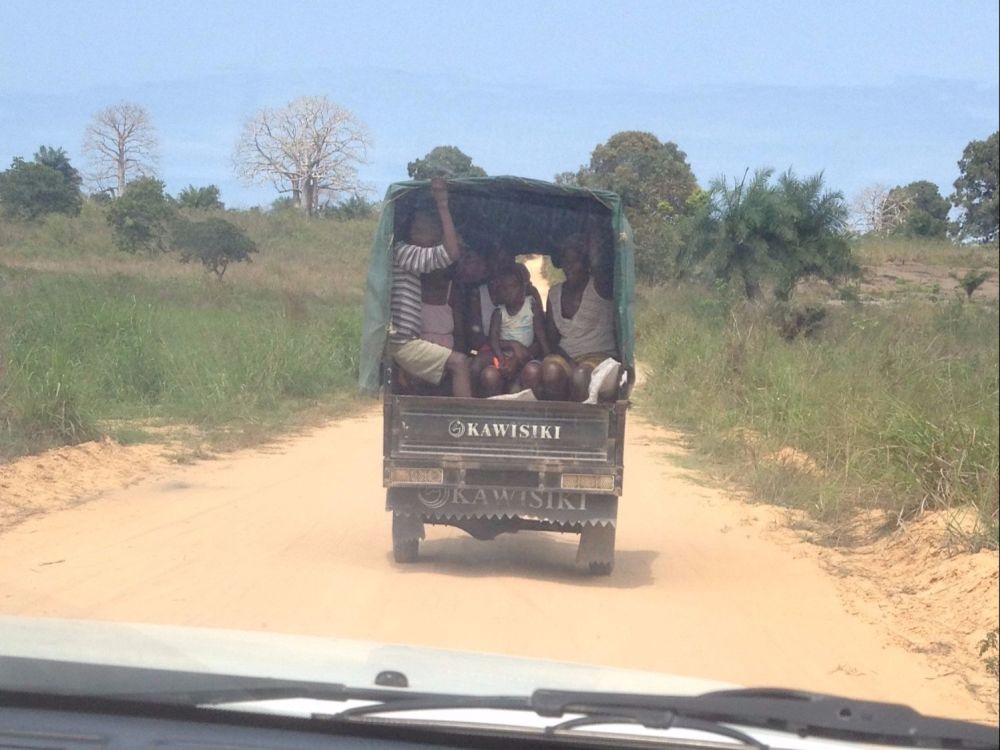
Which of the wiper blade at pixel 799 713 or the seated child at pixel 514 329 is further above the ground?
the seated child at pixel 514 329

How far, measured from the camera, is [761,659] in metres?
5.21

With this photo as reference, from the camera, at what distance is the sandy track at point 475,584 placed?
208 inches


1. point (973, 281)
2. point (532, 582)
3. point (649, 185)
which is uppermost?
point (649, 185)

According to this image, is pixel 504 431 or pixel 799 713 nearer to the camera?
pixel 799 713

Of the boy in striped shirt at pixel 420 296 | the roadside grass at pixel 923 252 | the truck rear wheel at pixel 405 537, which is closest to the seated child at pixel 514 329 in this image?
the boy in striped shirt at pixel 420 296

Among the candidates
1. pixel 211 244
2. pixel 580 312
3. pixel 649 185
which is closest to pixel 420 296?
pixel 580 312

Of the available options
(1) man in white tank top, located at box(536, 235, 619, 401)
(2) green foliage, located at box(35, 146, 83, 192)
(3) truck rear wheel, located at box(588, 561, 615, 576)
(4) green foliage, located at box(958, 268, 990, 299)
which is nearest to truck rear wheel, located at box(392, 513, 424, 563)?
(3) truck rear wheel, located at box(588, 561, 615, 576)

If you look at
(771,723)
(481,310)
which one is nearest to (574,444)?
(481,310)

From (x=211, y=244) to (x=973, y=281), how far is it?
23726mm

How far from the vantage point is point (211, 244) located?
88.8ft

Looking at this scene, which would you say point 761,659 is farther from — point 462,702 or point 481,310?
point 481,310

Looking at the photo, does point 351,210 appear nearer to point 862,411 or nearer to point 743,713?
point 862,411

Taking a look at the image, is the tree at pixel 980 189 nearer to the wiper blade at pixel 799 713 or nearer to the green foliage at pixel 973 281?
the green foliage at pixel 973 281

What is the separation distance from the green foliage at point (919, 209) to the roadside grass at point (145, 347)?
7.48 m
